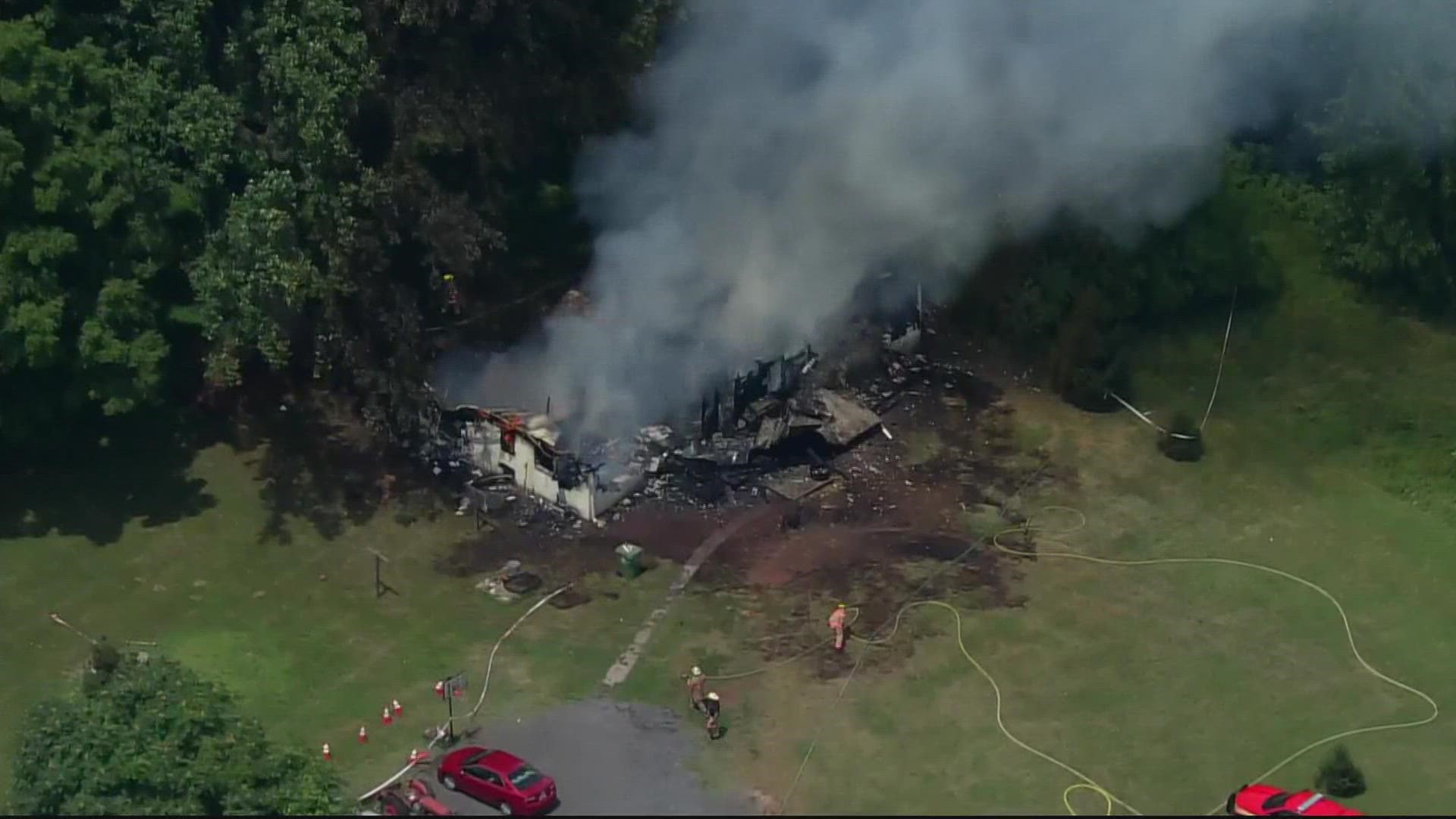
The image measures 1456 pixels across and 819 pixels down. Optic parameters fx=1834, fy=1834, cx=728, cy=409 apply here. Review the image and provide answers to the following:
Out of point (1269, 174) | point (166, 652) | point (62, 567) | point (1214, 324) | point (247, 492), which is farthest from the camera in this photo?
point (1269, 174)

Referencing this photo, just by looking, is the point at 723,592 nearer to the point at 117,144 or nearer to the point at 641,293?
the point at 641,293

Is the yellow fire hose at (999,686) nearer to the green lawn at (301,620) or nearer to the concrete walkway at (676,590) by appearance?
the concrete walkway at (676,590)

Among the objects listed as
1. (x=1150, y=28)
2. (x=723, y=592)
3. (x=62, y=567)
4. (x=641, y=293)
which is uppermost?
(x=1150, y=28)

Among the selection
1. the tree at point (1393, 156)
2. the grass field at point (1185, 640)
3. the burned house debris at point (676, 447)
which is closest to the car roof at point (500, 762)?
the grass field at point (1185, 640)

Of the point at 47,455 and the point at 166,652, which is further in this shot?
the point at 47,455

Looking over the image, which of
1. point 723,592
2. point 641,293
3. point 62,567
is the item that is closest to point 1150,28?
point 641,293

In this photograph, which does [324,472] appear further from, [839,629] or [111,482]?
[839,629]

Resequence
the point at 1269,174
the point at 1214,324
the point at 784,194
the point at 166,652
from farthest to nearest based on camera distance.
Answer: the point at 1269,174 → the point at 1214,324 → the point at 784,194 → the point at 166,652
